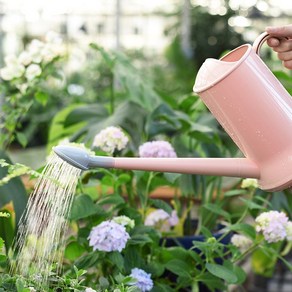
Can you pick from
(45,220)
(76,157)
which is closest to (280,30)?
(76,157)

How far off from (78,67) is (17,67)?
6.58 metres

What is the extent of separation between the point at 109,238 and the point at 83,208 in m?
0.14

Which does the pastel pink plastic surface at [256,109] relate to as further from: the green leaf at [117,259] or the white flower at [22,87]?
the white flower at [22,87]

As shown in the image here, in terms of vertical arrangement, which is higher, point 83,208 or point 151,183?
point 151,183

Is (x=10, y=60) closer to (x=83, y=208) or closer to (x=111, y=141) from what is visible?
(x=111, y=141)

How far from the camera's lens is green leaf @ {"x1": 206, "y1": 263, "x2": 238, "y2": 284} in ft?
5.09

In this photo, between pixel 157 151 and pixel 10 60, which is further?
pixel 10 60

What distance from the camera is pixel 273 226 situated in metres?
1.66

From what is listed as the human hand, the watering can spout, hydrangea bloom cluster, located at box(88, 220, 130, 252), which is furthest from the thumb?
hydrangea bloom cluster, located at box(88, 220, 130, 252)

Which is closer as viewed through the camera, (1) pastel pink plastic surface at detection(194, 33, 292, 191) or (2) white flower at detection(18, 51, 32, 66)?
(1) pastel pink plastic surface at detection(194, 33, 292, 191)

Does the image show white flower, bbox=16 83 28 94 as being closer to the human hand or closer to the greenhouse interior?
the greenhouse interior

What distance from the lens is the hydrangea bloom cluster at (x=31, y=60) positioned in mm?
2025

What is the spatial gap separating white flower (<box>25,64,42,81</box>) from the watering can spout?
2.92 ft

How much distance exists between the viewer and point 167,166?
→ 117 cm
